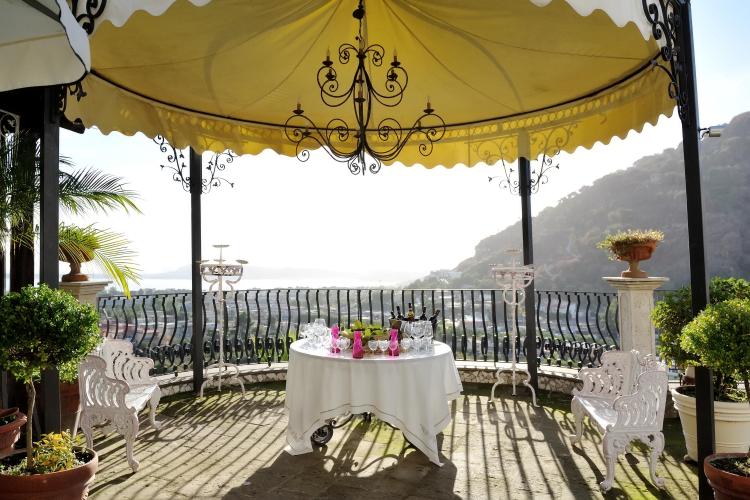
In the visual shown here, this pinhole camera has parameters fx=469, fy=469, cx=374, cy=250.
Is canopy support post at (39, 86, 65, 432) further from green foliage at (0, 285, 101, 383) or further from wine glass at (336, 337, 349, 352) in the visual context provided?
wine glass at (336, 337, 349, 352)

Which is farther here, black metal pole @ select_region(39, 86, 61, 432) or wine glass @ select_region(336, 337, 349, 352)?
wine glass @ select_region(336, 337, 349, 352)

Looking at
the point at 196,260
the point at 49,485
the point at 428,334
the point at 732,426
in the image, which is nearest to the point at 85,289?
the point at 196,260

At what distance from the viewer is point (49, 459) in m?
2.41

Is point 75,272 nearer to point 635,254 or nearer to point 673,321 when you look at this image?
point 673,321

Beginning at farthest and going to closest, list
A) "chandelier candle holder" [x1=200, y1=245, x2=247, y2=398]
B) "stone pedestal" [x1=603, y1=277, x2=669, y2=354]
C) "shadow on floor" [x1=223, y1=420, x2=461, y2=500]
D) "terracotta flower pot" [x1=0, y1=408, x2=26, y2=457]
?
"chandelier candle holder" [x1=200, y1=245, x2=247, y2=398] → "stone pedestal" [x1=603, y1=277, x2=669, y2=354] → "shadow on floor" [x1=223, y1=420, x2=461, y2=500] → "terracotta flower pot" [x1=0, y1=408, x2=26, y2=457]

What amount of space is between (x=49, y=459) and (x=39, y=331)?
701 mm

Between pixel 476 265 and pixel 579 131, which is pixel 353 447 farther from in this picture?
pixel 476 265

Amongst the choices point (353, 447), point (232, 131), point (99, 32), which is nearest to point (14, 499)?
point (353, 447)

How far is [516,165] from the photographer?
623cm

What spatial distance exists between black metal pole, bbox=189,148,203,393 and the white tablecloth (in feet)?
8.88

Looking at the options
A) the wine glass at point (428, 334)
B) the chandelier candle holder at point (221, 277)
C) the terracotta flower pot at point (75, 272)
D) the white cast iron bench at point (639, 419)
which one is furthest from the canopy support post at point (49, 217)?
the white cast iron bench at point (639, 419)

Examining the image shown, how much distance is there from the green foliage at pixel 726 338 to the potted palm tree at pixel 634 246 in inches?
104

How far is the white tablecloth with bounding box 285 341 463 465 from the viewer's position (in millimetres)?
3580

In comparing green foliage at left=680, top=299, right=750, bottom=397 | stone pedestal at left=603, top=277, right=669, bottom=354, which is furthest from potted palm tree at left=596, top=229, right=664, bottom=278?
green foliage at left=680, top=299, right=750, bottom=397
